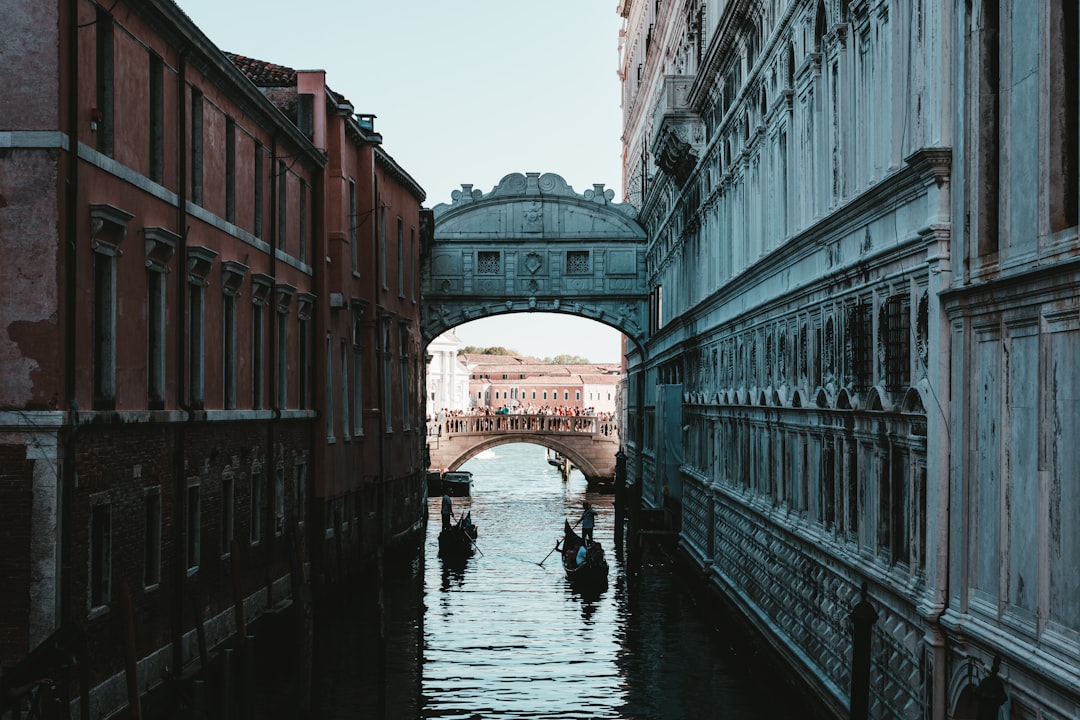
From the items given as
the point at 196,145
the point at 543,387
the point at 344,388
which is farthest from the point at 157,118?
the point at 543,387

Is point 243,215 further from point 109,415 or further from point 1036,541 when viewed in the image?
point 1036,541

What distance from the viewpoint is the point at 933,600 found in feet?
34.2

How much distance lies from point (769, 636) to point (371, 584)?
33.0 ft

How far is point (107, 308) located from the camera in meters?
13.2

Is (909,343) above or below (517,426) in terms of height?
above

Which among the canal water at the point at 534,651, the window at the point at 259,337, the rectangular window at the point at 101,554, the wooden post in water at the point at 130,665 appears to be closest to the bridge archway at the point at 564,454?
the canal water at the point at 534,651

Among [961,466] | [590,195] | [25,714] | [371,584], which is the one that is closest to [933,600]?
[961,466]

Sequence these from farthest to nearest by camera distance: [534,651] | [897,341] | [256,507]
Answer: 1. [534,651]
2. [256,507]
3. [897,341]

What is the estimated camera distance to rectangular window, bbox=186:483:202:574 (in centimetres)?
1614

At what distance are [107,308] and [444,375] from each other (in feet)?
342

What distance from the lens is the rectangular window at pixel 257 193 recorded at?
19.5 meters

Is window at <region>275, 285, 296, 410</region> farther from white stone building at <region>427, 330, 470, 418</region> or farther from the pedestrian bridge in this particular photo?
white stone building at <region>427, 330, 470, 418</region>

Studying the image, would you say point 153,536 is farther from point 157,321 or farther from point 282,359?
point 282,359

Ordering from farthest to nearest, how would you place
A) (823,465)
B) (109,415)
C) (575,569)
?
1. (575,569)
2. (823,465)
3. (109,415)
